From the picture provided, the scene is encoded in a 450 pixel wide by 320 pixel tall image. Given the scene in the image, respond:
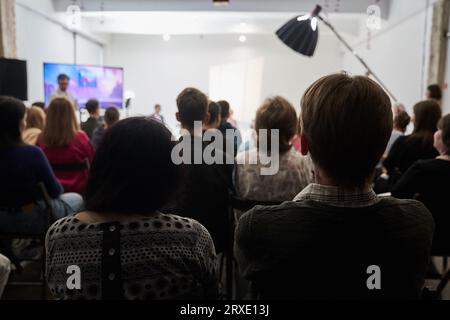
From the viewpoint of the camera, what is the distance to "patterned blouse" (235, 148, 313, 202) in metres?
2.13

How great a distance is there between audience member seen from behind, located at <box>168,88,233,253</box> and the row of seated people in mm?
961

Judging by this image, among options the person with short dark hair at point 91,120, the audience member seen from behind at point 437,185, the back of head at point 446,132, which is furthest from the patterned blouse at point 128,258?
the person with short dark hair at point 91,120

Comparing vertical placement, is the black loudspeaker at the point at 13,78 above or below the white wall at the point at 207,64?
below

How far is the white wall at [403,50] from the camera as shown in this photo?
6.00 meters

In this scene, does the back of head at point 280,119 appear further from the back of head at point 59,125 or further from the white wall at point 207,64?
the white wall at point 207,64

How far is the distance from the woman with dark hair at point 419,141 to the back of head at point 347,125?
6.69 feet

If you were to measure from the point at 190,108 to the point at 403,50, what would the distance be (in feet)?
18.3

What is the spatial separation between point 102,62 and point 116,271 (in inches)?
439

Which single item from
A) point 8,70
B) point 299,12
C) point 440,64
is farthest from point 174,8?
point 440,64

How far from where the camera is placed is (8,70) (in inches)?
181

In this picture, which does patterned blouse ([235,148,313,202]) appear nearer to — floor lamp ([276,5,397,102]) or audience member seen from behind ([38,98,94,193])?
audience member seen from behind ([38,98,94,193])

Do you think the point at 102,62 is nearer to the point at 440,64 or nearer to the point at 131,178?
the point at 440,64

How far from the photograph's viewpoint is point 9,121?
213cm
